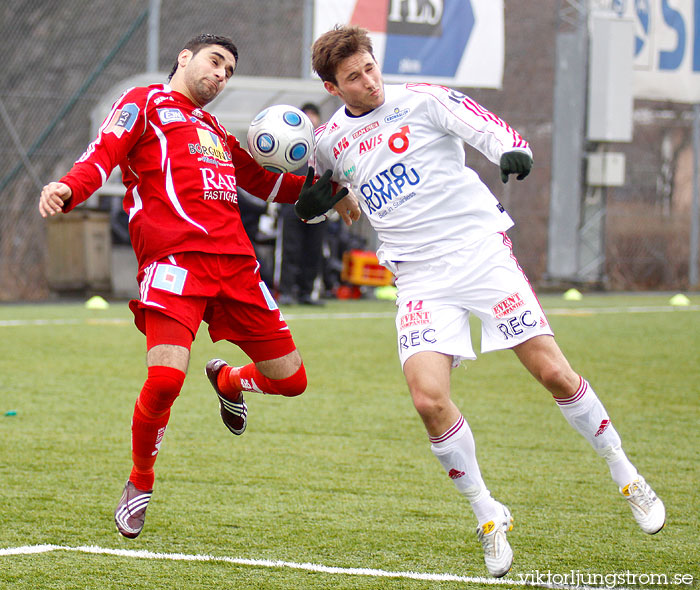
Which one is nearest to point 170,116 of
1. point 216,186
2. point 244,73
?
point 216,186

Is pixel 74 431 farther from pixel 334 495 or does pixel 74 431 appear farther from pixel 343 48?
pixel 343 48

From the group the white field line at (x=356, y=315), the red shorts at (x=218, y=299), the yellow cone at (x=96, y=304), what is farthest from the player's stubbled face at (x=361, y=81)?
the yellow cone at (x=96, y=304)

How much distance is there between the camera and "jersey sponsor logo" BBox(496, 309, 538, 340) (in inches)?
158

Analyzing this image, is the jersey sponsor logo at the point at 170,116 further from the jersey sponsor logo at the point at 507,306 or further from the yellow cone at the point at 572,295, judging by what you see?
the yellow cone at the point at 572,295

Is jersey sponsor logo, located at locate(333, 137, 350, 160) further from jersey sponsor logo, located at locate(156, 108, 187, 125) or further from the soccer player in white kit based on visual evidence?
jersey sponsor logo, located at locate(156, 108, 187, 125)

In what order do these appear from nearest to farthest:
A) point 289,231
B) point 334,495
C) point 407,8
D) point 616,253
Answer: point 334,495 → point 289,231 → point 407,8 → point 616,253

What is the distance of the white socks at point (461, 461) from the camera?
3.82 metres

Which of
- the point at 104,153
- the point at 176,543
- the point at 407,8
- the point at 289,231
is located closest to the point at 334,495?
the point at 176,543

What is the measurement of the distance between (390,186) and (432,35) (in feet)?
36.8

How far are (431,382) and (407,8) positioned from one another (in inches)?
460

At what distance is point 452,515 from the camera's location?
4.34 m

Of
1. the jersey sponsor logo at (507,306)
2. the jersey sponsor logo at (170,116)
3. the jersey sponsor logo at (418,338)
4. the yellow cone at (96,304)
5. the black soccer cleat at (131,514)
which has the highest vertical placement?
the jersey sponsor logo at (170,116)

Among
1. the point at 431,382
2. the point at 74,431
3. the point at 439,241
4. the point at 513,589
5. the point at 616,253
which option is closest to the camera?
the point at 513,589

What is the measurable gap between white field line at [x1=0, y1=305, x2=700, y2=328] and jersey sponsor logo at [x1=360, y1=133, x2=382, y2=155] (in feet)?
22.8
